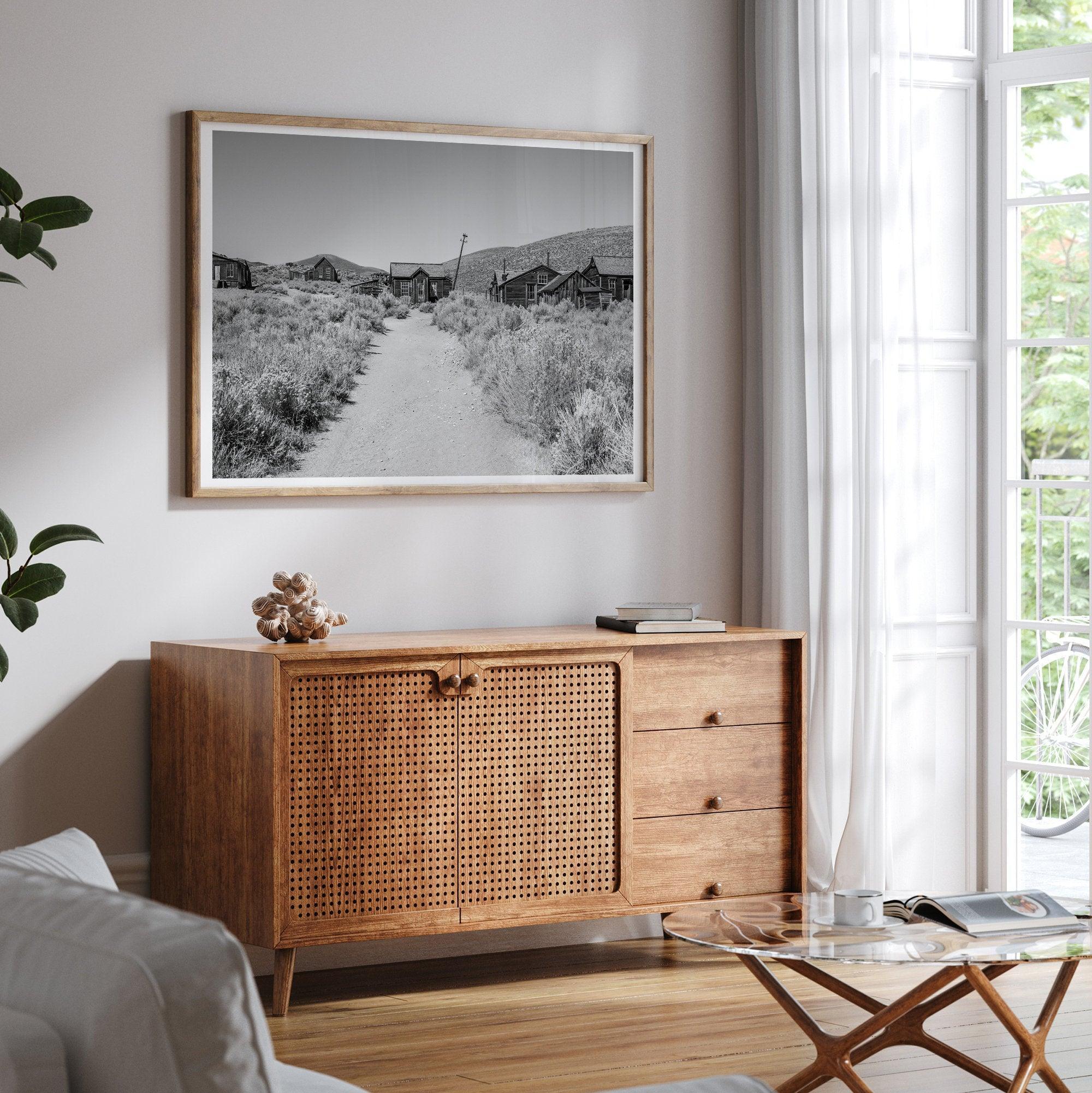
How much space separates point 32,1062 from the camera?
1.14m

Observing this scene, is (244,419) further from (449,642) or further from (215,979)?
(215,979)

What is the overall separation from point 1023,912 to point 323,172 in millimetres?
2468

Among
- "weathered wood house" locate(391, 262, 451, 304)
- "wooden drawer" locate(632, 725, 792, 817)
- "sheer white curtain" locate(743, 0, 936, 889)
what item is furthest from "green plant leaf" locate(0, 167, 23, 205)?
"sheer white curtain" locate(743, 0, 936, 889)

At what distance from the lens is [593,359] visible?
4.43 metres

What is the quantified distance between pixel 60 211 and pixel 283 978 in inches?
67.6

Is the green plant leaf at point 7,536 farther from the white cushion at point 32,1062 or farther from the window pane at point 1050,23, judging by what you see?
→ the window pane at point 1050,23

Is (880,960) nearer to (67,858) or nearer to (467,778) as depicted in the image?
(67,858)

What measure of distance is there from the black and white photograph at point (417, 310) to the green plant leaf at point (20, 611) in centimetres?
94

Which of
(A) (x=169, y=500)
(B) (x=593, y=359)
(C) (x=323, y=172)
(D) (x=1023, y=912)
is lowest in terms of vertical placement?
(D) (x=1023, y=912)

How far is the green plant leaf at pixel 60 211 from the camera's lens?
3.10 meters

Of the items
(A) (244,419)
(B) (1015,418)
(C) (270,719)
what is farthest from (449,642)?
(B) (1015,418)

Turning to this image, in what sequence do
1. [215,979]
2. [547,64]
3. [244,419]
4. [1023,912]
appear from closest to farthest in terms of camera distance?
[215,979]
[1023,912]
[244,419]
[547,64]

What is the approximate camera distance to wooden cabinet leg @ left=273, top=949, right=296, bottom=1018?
3598 millimetres

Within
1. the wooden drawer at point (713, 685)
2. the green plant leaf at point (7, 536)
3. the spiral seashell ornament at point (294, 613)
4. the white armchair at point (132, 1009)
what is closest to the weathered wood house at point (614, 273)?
the wooden drawer at point (713, 685)
